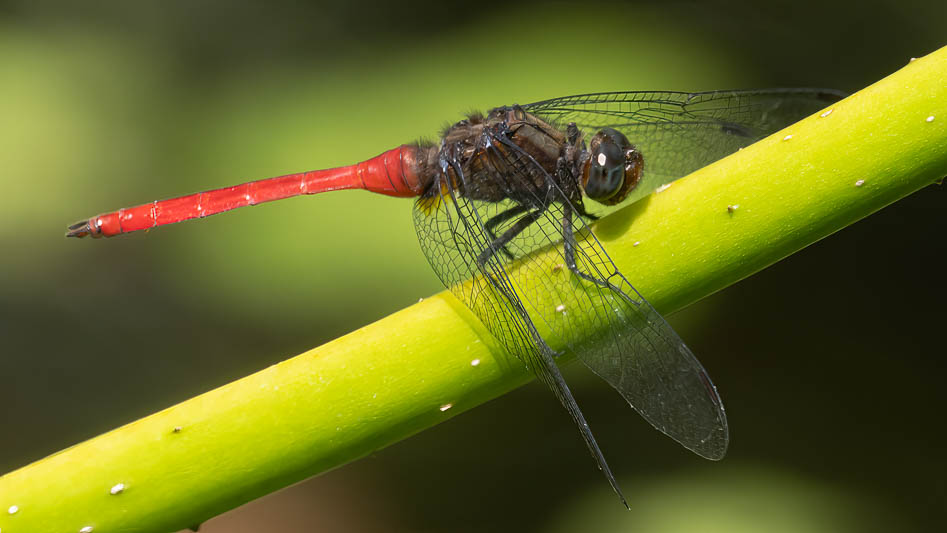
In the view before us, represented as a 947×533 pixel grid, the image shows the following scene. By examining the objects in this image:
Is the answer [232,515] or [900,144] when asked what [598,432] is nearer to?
[232,515]

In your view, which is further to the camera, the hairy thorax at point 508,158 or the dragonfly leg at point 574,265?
the hairy thorax at point 508,158

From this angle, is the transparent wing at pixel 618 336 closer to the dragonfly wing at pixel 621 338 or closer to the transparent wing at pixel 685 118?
the dragonfly wing at pixel 621 338

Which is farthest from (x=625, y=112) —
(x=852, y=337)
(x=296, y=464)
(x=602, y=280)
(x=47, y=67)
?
(x=47, y=67)

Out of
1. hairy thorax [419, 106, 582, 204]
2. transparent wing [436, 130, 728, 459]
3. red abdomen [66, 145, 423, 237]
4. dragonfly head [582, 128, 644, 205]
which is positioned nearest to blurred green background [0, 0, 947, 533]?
red abdomen [66, 145, 423, 237]

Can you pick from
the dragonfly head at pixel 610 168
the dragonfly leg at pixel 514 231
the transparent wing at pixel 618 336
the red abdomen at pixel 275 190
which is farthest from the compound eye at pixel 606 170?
the red abdomen at pixel 275 190

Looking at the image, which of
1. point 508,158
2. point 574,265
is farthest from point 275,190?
point 574,265

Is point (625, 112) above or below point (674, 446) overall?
above

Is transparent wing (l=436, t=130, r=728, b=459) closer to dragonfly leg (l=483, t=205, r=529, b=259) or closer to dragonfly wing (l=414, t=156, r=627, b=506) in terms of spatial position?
dragonfly wing (l=414, t=156, r=627, b=506)
